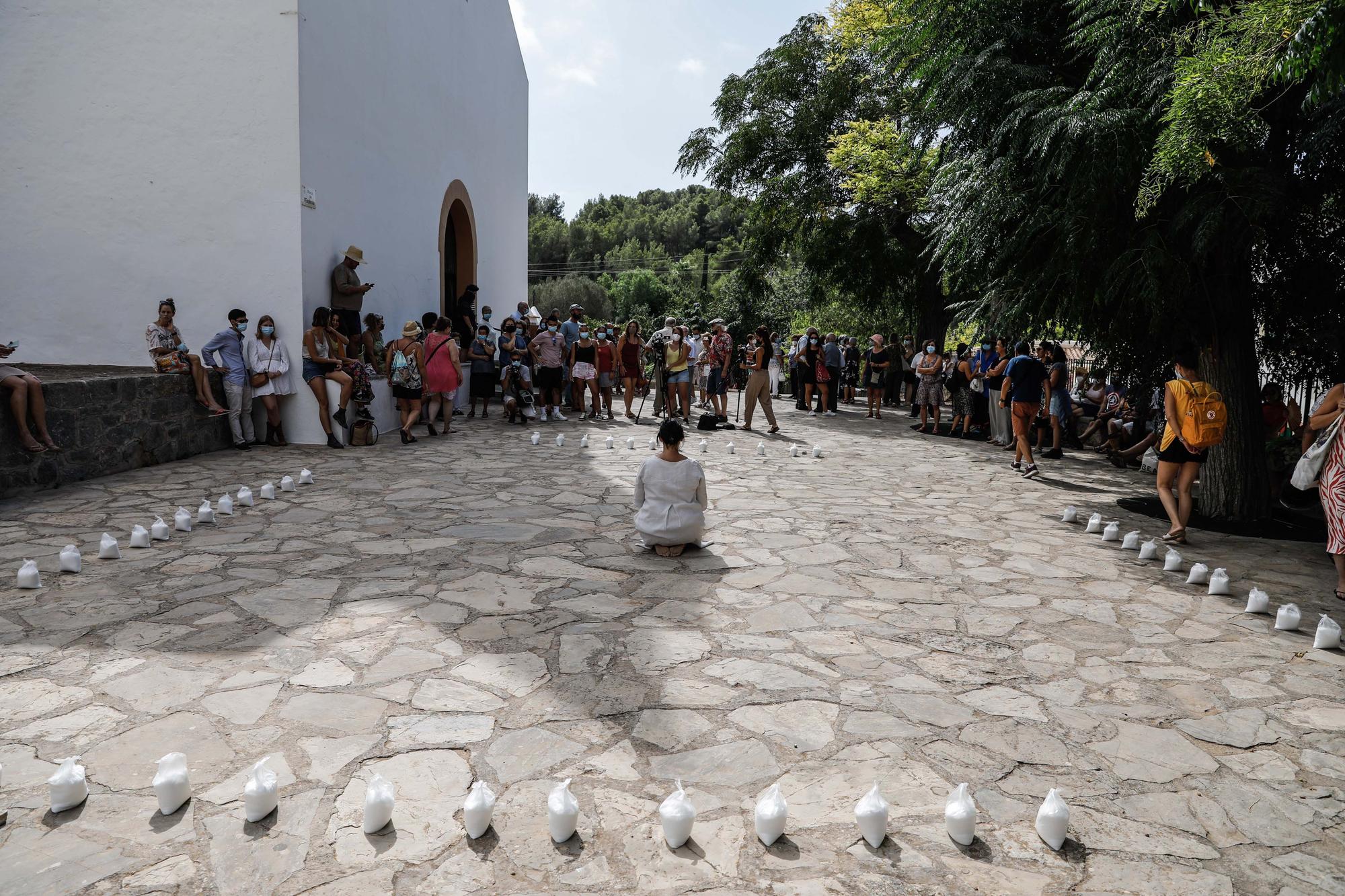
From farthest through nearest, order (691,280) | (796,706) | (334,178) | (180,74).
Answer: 1. (691,280)
2. (334,178)
3. (180,74)
4. (796,706)

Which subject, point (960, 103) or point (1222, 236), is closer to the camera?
point (1222, 236)

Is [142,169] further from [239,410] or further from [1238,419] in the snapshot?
[1238,419]

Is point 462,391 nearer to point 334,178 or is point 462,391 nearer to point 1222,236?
point 334,178

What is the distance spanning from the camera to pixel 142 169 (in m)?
10.4

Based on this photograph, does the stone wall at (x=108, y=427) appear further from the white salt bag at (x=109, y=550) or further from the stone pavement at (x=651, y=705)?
the white salt bag at (x=109, y=550)

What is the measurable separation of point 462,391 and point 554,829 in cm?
1372

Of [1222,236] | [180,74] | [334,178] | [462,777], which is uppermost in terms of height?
[180,74]

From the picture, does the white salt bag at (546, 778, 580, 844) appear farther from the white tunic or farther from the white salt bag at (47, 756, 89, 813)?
the white tunic

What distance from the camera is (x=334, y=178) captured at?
36.6 feet

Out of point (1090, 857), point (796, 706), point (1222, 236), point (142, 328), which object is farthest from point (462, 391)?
point (1090, 857)

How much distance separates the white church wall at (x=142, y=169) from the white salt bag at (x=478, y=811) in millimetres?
8881

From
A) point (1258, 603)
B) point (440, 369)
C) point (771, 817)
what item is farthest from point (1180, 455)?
point (440, 369)

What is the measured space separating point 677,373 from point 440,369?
13.3 feet

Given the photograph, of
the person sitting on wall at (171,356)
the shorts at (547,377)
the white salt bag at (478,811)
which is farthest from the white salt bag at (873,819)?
the shorts at (547,377)
